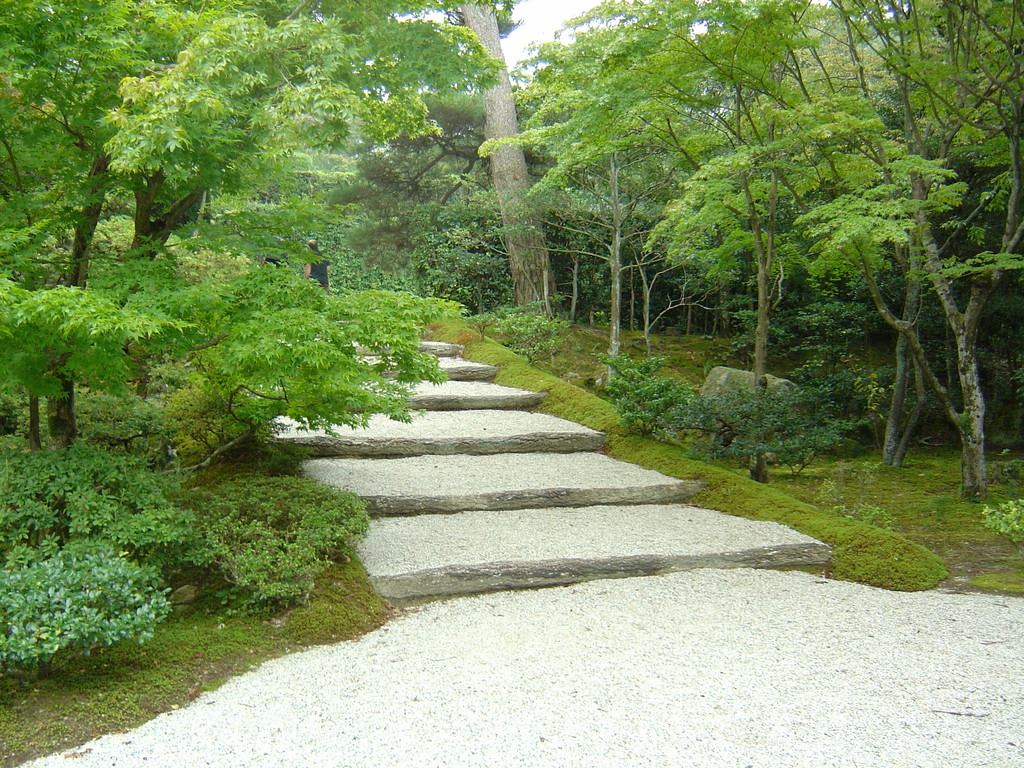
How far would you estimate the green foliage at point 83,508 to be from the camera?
3270 millimetres

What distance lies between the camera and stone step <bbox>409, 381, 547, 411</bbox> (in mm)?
8039

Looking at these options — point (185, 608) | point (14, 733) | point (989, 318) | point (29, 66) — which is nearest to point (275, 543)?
point (185, 608)

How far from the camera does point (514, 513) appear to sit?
5332 mm

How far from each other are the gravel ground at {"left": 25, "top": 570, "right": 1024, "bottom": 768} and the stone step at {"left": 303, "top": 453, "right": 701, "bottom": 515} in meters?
1.32

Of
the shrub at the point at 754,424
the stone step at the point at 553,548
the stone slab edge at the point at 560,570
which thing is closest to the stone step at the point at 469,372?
the shrub at the point at 754,424

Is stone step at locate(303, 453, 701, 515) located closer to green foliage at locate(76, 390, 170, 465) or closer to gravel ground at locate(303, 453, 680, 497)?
gravel ground at locate(303, 453, 680, 497)

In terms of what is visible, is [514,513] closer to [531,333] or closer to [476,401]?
[476,401]

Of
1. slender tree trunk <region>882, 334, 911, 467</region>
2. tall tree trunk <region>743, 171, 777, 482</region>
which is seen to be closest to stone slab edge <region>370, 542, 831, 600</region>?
tall tree trunk <region>743, 171, 777, 482</region>

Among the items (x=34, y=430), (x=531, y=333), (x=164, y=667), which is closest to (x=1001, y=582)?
(x=164, y=667)

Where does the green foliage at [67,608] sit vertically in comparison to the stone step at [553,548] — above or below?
above

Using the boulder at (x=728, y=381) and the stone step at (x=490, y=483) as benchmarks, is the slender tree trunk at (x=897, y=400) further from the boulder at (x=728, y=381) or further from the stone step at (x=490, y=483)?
the stone step at (x=490, y=483)

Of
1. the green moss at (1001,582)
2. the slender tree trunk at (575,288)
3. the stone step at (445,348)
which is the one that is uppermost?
the slender tree trunk at (575,288)

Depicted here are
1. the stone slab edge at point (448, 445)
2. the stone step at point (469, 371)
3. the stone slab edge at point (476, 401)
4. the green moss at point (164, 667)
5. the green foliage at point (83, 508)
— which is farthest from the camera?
the stone step at point (469, 371)

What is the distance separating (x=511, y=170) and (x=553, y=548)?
9.04m
